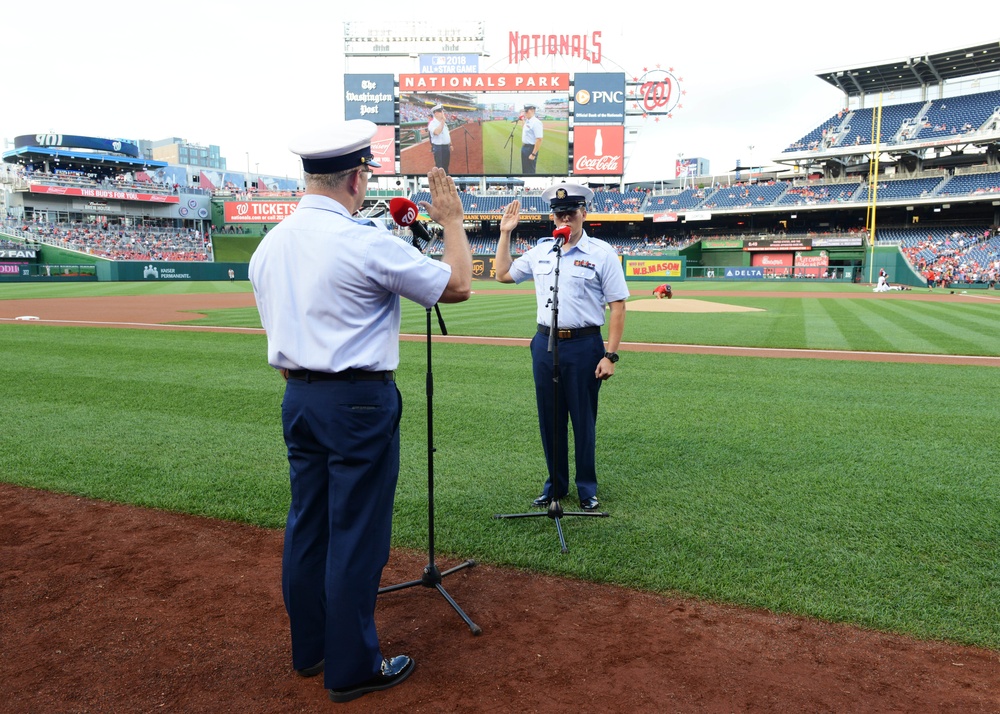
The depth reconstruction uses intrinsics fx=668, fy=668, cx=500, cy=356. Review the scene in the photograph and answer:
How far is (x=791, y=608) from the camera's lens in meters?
3.21

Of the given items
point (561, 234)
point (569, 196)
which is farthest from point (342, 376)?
point (569, 196)

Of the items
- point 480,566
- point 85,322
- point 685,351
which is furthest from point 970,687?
point 85,322

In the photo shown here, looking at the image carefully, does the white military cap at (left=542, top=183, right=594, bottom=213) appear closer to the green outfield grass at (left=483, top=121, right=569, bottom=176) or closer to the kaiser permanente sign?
the green outfield grass at (left=483, top=121, right=569, bottom=176)

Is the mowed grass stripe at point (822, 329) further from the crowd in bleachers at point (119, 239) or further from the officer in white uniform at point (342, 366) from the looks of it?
the crowd in bleachers at point (119, 239)

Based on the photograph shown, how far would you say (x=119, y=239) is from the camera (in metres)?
55.9

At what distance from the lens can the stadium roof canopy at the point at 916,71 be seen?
48.1 m

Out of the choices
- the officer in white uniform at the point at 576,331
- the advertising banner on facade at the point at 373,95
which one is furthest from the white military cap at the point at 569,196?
the advertising banner on facade at the point at 373,95

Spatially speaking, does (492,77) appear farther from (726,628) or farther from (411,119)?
(726,628)

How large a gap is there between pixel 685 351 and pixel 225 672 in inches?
414

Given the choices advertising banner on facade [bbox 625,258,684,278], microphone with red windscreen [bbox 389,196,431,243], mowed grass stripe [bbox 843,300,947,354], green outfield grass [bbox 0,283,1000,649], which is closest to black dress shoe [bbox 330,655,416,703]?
green outfield grass [bbox 0,283,1000,649]

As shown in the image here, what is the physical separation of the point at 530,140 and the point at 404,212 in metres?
46.2

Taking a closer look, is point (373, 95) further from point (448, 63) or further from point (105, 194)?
point (105, 194)

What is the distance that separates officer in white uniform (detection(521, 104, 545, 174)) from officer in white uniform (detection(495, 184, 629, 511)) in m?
44.0

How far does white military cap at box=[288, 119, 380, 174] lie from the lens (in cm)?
249
